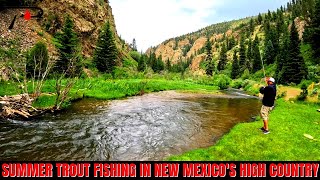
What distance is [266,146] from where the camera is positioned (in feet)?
40.3

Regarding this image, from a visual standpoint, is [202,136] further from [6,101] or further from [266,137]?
[6,101]

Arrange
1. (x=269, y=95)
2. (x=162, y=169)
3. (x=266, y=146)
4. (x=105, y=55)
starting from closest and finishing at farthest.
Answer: (x=162, y=169) → (x=266, y=146) → (x=269, y=95) → (x=105, y=55)

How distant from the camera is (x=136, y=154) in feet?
39.1

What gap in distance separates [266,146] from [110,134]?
907cm

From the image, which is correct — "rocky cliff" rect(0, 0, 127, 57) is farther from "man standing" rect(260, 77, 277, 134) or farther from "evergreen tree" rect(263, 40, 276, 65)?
"evergreen tree" rect(263, 40, 276, 65)

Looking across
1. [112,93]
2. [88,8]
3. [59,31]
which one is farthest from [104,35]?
[112,93]

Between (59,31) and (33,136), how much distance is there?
1828 inches

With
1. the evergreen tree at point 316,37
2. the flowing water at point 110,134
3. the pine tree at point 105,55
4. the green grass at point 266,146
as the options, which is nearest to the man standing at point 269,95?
the green grass at point 266,146

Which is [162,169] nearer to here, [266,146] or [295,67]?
[266,146]

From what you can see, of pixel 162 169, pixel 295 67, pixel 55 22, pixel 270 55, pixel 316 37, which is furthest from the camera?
pixel 270 55

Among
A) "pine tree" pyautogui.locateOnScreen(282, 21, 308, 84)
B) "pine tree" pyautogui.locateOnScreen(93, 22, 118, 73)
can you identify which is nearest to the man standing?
"pine tree" pyautogui.locateOnScreen(282, 21, 308, 84)

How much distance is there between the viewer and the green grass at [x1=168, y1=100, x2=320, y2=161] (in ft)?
36.1

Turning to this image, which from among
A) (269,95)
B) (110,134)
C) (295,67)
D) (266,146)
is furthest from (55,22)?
(266,146)

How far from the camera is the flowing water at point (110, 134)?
1180 cm
